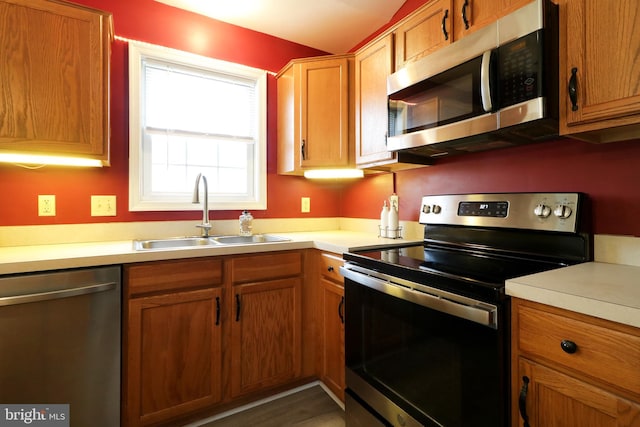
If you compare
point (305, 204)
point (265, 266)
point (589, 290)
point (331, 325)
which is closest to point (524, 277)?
point (589, 290)

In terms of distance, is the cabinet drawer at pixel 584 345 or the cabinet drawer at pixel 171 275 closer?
the cabinet drawer at pixel 584 345

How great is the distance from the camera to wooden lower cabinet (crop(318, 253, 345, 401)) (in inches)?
67.9

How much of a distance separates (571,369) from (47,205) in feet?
7.84

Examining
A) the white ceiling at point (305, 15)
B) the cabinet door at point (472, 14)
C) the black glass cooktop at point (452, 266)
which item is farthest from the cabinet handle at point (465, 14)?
the black glass cooktop at point (452, 266)

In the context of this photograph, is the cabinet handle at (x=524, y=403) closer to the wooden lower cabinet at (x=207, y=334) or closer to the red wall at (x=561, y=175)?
the red wall at (x=561, y=175)

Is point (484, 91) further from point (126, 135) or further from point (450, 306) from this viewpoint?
point (126, 135)

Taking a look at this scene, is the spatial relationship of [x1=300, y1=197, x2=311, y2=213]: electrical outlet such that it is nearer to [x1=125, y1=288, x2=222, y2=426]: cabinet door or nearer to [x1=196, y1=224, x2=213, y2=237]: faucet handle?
[x1=196, y1=224, x2=213, y2=237]: faucet handle

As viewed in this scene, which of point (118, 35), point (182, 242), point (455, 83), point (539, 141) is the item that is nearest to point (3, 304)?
point (182, 242)

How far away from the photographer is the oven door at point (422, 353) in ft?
3.09

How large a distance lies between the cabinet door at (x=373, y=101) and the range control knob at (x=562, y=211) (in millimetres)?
821

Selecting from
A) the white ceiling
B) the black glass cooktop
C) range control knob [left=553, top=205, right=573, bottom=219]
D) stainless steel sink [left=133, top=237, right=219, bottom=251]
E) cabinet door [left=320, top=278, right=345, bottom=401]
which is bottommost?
cabinet door [left=320, top=278, right=345, bottom=401]

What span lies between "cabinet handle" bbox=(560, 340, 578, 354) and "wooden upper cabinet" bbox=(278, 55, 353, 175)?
61.1 inches

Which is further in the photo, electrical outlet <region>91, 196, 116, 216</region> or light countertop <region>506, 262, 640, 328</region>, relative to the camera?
electrical outlet <region>91, 196, 116, 216</region>

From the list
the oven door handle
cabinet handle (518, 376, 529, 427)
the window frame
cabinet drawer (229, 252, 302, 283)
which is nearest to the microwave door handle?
the oven door handle
